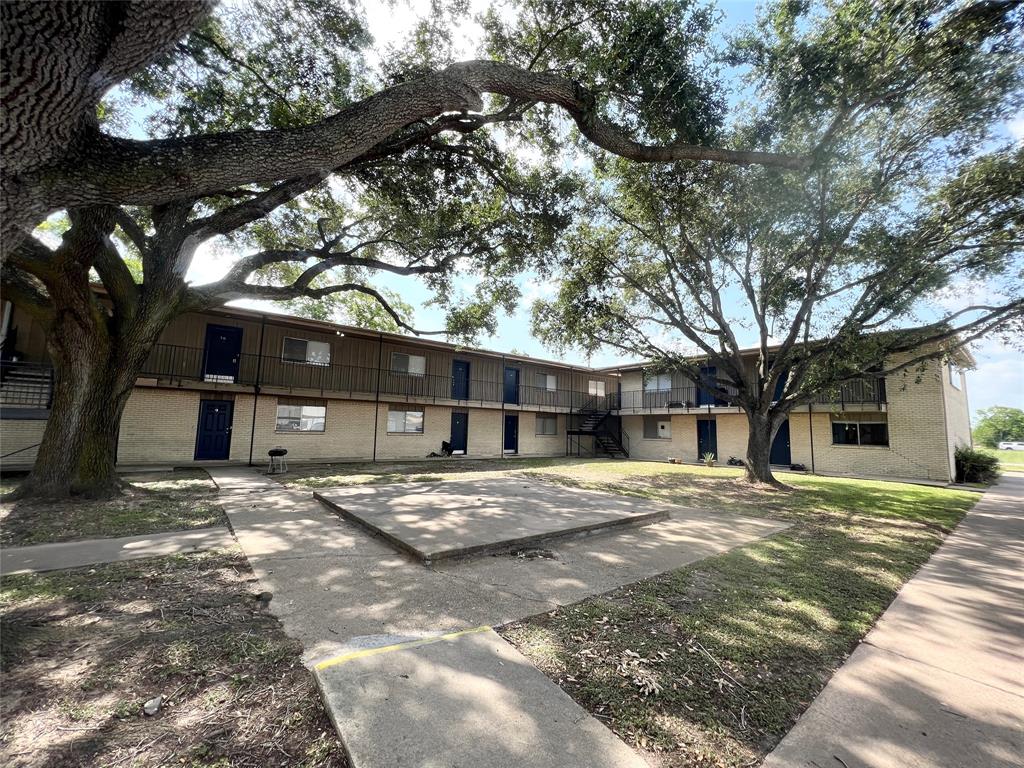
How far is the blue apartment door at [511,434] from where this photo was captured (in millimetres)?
21859

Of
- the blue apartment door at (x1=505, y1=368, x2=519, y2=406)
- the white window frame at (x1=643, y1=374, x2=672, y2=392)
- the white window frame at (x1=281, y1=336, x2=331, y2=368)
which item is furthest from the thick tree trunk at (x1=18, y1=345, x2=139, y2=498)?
the white window frame at (x1=643, y1=374, x2=672, y2=392)

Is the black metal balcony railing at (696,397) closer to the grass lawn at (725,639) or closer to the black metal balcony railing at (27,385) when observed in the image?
the grass lawn at (725,639)

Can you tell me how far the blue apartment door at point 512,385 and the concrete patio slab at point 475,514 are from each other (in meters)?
12.7

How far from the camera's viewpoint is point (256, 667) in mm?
2371

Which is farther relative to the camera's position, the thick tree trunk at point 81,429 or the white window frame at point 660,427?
the white window frame at point 660,427

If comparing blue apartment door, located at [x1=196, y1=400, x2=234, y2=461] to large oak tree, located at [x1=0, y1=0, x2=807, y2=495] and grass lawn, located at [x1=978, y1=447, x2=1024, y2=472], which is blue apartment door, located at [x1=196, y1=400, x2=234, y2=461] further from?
grass lawn, located at [x1=978, y1=447, x2=1024, y2=472]

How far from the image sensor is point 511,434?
22047 mm

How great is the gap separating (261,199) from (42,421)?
1058 cm

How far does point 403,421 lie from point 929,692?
17.8m

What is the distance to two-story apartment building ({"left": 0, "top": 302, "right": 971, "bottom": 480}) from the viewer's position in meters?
12.8

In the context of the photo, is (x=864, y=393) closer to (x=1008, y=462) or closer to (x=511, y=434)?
(x=511, y=434)

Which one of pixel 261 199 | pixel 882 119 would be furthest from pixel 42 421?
pixel 882 119

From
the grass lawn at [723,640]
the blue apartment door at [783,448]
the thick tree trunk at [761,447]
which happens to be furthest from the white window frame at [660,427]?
the grass lawn at [723,640]

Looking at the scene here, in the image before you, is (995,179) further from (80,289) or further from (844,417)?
(80,289)
